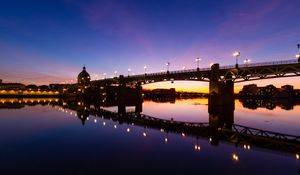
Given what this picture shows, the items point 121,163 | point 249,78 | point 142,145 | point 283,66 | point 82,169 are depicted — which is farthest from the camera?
point 249,78

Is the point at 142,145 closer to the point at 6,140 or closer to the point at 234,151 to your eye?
the point at 234,151

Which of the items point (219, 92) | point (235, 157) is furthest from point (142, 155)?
point (219, 92)

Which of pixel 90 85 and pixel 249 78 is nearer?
pixel 249 78

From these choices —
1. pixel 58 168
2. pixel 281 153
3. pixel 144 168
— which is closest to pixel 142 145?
pixel 144 168

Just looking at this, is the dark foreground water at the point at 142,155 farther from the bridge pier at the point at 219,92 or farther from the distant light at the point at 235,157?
the bridge pier at the point at 219,92

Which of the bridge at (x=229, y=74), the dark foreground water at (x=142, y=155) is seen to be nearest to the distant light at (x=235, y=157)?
the dark foreground water at (x=142, y=155)

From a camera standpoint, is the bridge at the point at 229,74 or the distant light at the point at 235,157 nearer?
the distant light at the point at 235,157

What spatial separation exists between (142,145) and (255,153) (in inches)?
392

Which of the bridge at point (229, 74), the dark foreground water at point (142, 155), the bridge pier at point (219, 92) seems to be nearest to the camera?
the dark foreground water at point (142, 155)

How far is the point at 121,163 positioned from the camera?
16.5 meters

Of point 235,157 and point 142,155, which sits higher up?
point 142,155

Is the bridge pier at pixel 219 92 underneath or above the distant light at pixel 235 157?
above

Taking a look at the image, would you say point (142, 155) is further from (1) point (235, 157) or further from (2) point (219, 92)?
(2) point (219, 92)

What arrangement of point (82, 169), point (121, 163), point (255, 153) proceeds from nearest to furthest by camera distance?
point (82, 169) → point (121, 163) → point (255, 153)
